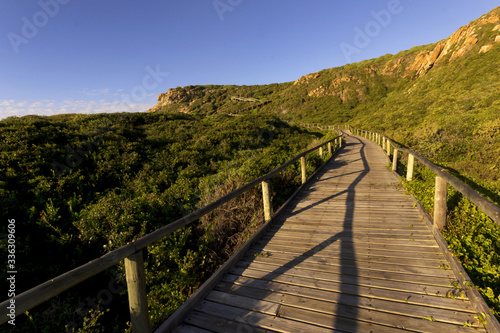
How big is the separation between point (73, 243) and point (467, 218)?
8.67 meters

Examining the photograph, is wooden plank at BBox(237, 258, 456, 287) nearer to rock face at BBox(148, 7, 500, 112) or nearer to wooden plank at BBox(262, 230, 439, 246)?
wooden plank at BBox(262, 230, 439, 246)

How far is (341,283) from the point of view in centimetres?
283

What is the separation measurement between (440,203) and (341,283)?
7.39 ft

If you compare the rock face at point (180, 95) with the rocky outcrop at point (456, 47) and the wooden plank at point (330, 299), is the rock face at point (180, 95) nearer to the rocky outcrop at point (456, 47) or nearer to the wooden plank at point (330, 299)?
the rocky outcrop at point (456, 47)

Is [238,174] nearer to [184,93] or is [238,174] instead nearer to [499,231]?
[499,231]

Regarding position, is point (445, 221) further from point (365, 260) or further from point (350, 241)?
point (365, 260)

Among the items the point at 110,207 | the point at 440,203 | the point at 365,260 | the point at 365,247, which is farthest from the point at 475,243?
the point at 110,207

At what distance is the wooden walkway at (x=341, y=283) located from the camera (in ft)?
7.41

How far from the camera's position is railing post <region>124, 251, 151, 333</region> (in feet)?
6.37

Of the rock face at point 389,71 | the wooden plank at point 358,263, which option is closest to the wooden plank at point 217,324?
the wooden plank at point 358,263

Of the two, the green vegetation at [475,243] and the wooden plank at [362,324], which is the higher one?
the green vegetation at [475,243]

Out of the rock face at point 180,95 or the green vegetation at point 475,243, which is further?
the rock face at point 180,95

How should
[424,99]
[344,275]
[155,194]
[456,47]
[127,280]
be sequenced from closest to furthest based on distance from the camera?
[127,280], [344,275], [155,194], [424,99], [456,47]

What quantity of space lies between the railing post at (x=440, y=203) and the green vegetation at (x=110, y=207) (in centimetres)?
326
